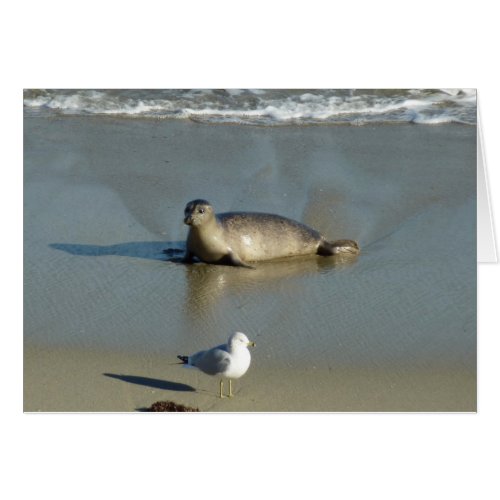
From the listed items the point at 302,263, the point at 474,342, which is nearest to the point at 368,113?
the point at 302,263

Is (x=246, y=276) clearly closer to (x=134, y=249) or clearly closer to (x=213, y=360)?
(x=134, y=249)

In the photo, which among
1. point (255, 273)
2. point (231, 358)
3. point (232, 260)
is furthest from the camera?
point (232, 260)

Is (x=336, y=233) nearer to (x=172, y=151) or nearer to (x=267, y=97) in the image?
(x=267, y=97)

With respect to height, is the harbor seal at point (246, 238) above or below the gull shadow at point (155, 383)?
above

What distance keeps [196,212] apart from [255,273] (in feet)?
2.77

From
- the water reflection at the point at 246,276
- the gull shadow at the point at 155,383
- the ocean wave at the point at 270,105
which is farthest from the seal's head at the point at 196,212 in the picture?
the gull shadow at the point at 155,383

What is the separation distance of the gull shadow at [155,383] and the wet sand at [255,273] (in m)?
0.02

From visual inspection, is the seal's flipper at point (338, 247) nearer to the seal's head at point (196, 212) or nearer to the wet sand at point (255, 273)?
the wet sand at point (255, 273)

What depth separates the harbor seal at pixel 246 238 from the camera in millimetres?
9000

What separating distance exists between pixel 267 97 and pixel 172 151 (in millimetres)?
1632

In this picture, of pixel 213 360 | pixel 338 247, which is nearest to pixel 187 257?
pixel 338 247

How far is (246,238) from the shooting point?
930 cm

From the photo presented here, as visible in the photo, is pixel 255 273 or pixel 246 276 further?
pixel 255 273

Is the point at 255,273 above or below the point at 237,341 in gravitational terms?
above
